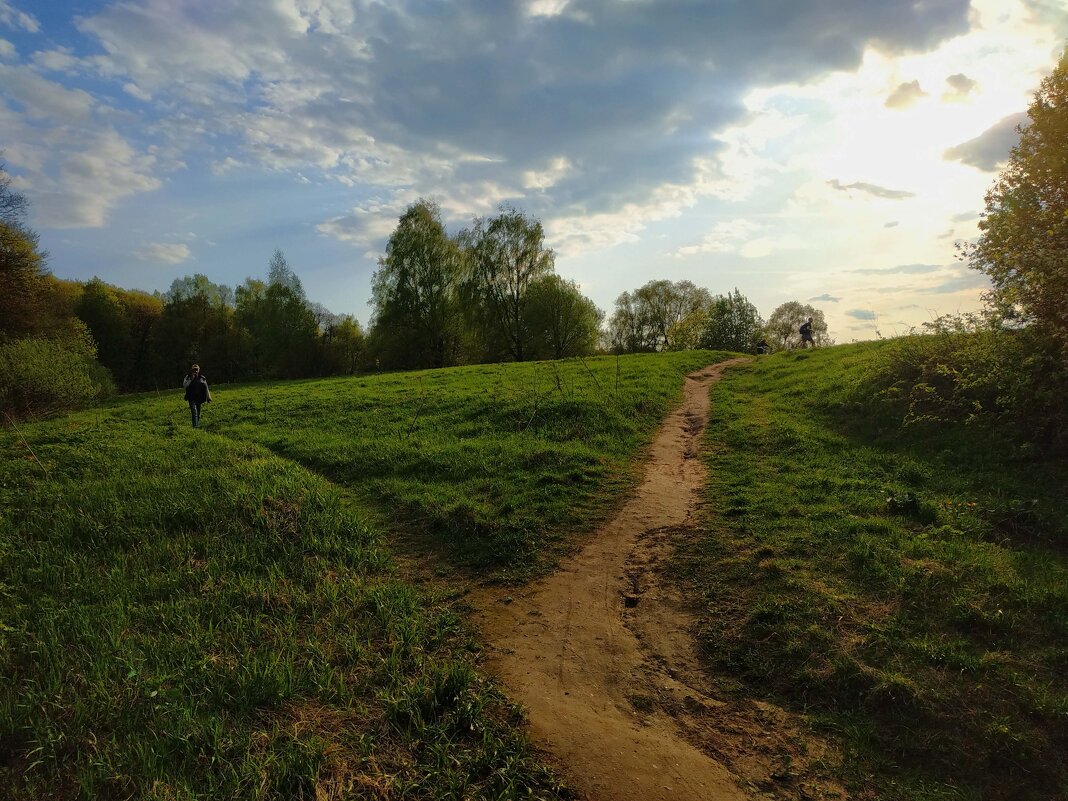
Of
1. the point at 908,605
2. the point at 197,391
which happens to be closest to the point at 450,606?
the point at 908,605

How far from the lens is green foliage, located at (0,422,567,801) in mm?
3879

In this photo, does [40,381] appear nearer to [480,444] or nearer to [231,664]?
[480,444]

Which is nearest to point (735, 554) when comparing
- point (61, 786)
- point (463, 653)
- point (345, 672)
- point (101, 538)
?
point (463, 653)

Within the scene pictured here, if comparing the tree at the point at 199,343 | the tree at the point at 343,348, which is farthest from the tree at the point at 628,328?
the tree at the point at 199,343

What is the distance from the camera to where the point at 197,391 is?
742 inches

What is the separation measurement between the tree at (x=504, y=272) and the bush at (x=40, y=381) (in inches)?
1303

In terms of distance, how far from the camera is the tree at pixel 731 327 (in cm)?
4781

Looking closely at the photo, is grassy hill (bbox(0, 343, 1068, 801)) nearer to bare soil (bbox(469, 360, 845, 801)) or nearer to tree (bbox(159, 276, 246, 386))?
bare soil (bbox(469, 360, 845, 801))

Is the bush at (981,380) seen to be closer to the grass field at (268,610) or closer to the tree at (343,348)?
the grass field at (268,610)

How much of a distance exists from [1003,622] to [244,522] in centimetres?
968

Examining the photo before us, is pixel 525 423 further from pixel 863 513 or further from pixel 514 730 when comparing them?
pixel 514 730

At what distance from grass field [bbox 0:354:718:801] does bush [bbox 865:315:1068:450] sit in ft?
22.0

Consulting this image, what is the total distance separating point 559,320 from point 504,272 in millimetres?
8944

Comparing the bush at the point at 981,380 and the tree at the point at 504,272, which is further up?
the tree at the point at 504,272
